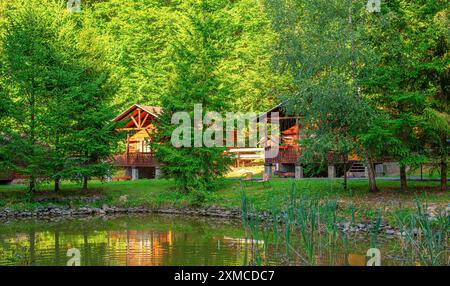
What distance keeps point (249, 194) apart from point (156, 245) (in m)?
9.93

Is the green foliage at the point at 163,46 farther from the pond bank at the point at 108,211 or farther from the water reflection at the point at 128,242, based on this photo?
the water reflection at the point at 128,242

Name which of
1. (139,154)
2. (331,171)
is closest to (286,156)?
(331,171)

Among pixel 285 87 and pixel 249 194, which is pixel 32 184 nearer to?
pixel 249 194

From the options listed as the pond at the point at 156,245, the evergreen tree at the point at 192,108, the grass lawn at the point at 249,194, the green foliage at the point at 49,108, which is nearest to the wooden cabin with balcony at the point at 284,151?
the grass lawn at the point at 249,194

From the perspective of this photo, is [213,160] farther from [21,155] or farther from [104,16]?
[104,16]

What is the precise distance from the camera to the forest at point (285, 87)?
73.6 feet

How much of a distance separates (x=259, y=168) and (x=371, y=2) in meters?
17.6

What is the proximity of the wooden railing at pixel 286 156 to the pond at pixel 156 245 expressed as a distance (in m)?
10.1

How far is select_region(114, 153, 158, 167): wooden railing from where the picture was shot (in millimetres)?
37562

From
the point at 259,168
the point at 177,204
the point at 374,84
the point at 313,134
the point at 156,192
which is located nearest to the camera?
the point at 374,84

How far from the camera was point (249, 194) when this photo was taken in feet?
86.8

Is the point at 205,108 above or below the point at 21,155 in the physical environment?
above
